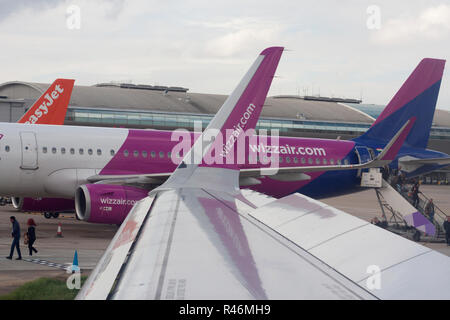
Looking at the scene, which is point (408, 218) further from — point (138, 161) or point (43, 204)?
point (43, 204)

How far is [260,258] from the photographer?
463 centimetres

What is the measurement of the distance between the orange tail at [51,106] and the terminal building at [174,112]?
1544 centimetres

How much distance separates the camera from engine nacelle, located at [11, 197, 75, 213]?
89.4ft

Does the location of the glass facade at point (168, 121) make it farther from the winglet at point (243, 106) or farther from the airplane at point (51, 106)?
the winglet at point (243, 106)

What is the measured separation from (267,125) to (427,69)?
3564 centimetres

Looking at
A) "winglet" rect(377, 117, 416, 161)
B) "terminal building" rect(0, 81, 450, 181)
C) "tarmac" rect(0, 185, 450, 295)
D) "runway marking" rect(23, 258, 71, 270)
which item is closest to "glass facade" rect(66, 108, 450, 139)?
"terminal building" rect(0, 81, 450, 181)

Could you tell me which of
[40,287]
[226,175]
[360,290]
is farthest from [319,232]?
[40,287]

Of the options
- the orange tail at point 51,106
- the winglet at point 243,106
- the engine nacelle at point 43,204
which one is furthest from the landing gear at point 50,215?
the winglet at point 243,106

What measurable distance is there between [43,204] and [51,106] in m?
15.5

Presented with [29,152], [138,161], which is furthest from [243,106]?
[138,161]

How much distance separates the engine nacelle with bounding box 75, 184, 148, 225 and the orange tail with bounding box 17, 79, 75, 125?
1893 cm

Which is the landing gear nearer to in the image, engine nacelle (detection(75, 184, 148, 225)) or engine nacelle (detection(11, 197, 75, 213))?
engine nacelle (detection(11, 197, 75, 213))

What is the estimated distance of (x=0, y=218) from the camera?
31344mm

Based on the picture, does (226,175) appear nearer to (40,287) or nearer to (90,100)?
(40,287)
